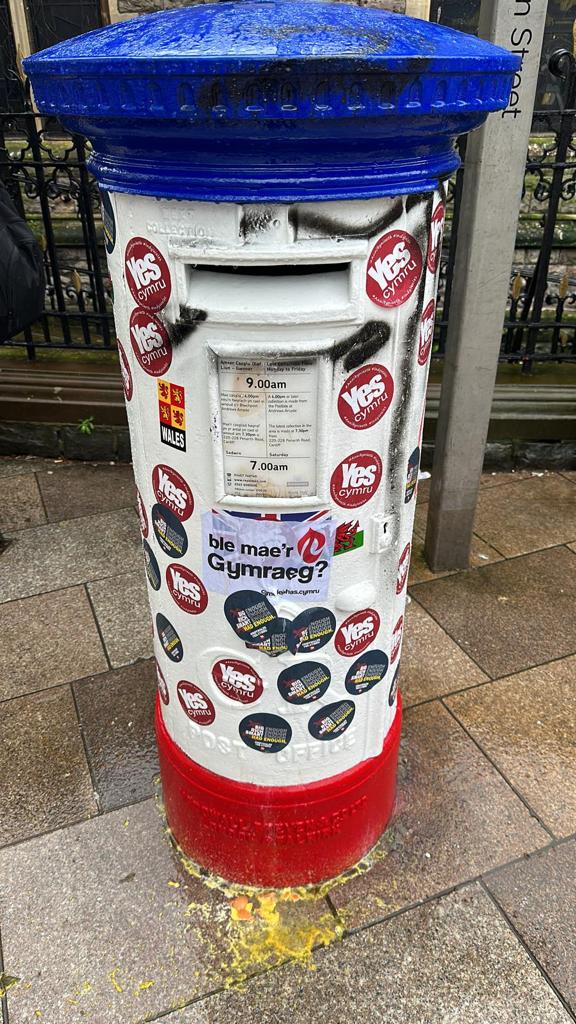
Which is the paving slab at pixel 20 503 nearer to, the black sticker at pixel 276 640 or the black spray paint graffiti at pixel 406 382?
the black sticker at pixel 276 640

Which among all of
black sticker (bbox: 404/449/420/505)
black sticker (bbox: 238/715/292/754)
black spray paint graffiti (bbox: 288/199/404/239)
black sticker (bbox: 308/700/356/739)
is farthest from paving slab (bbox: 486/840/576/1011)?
black spray paint graffiti (bbox: 288/199/404/239)

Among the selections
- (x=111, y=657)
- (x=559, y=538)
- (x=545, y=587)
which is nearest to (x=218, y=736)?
(x=111, y=657)

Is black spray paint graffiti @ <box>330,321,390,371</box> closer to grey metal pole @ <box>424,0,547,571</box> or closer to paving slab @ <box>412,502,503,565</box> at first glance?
grey metal pole @ <box>424,0,547,571</box>

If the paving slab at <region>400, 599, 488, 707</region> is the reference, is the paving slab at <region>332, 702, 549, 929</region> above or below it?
above

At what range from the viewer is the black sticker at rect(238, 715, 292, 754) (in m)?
2.04

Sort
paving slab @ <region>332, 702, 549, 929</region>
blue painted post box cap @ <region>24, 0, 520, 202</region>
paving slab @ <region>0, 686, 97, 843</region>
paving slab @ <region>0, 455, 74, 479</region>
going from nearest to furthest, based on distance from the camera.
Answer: blue painted post box cap @ <region>24, 0, 520, 202</region>
paving slab @ <region>332, 702, 549, 929</region>
paving slab @ <region>0, 686, 97, 843</region>
paving slab @ <region>0, 455, 74, 479</region>

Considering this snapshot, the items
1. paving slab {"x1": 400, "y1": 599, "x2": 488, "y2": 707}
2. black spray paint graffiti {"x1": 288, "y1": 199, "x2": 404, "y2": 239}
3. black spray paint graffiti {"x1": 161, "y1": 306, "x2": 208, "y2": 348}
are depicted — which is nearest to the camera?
black spray paint graffiti {"x1": 288, "y1": 199, "x2": 404, "y2": 239}

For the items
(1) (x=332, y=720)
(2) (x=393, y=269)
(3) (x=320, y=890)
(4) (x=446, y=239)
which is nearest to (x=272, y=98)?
(2) (x=393, y=269)

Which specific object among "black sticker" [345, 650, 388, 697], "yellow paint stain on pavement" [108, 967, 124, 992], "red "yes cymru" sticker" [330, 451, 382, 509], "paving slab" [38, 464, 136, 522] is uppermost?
"red "yes cymru" sticker" [330, 451, 382, 509]

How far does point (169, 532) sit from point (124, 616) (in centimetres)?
178

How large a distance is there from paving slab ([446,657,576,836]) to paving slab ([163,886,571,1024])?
0.53 meters

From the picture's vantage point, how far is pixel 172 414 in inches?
69.2

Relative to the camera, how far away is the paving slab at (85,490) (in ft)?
14.8

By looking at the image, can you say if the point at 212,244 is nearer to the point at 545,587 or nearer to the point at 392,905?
the point at 392,905
